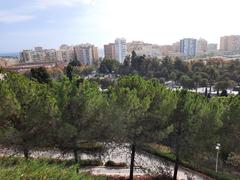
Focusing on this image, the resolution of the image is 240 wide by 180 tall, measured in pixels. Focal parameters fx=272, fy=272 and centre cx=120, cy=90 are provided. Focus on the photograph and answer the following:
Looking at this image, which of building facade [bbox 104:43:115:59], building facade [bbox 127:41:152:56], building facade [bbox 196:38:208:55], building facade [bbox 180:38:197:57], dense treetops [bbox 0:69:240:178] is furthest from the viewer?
building facade [bbox 196:38:208:55]

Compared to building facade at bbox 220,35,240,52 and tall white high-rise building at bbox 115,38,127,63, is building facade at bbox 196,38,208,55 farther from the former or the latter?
tall white high-rise building at bbox 115,38,127,63

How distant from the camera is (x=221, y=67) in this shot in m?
48.8

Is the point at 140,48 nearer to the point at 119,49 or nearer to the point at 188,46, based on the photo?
the point at 119,49

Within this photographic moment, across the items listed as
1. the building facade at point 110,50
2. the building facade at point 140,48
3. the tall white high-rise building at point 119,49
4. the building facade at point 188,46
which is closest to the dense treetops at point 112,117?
the building facade at point 110,50

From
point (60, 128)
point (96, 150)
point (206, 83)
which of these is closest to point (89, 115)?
point (60, 128)

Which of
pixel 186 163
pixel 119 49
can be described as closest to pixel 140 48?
pixel 119 49

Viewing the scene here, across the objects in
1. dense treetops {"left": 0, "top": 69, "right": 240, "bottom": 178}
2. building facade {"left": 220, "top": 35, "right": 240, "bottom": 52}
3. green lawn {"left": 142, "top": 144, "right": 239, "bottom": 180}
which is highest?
building facade {"left": 220, "top": 35, "right": 240, "bottom": 52}

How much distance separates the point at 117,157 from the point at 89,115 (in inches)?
206

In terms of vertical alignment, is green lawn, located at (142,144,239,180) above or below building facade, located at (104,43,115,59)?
below

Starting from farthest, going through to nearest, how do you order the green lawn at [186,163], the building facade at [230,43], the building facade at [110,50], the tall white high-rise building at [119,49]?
the building facade at [230,43], the tall white high-rise building at [119,49], the building facade at [110,50], the green lawn at [186,163]

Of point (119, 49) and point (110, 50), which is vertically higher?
point (119, 49)

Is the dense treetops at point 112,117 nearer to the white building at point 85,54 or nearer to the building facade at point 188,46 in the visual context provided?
the white building at point 85,54

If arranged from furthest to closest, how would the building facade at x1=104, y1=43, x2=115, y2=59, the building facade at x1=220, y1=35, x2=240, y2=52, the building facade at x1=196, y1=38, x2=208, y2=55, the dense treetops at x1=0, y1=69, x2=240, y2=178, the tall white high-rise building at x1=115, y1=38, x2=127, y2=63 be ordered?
the building facade at x1=196, y1=38, x2=208, y2=55
the building facade at x1=220, y1=35, x2=240, y2=52
the tall white high-rise building at x1=115, y1=38, x2=127, y2=63
the building facade at x1=104, y1=43, x2=115, y2=59
the dense treetops at x1=0, y1=69, x2=240, y2=178

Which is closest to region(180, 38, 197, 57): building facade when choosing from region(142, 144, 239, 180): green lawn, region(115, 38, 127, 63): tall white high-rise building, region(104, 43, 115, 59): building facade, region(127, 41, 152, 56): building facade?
region(127, 41, 152, 56): building facade
